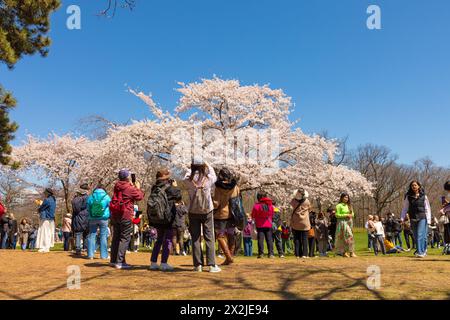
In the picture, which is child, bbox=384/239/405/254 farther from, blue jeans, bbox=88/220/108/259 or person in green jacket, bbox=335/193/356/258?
blue jeans, bbox=88/220/108/259

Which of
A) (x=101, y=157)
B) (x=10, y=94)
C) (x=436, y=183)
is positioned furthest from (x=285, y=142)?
(x=436, y=183)

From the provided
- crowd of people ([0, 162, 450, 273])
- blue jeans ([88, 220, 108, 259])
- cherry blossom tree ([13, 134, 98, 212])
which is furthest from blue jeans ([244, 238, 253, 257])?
cherry blossom tree ([13, 134, 98, 212])

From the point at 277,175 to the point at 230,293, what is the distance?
17.3m

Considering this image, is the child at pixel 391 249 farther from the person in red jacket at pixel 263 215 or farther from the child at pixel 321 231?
the person in red jacket at pixel 263 215

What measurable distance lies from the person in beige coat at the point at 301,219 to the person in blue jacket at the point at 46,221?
6.90m

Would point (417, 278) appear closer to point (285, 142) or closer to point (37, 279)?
point (37, 279)

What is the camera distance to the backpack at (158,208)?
6746 mm

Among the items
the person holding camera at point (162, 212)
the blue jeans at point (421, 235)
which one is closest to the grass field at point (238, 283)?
the person holding camera at point (162, 212)

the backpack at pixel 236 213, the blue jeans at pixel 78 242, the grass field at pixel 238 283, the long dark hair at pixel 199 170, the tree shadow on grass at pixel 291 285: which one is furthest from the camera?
the blue jeans at pixel 78 242

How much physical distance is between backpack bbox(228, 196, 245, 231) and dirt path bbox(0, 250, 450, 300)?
1.09m

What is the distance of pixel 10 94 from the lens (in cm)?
1252

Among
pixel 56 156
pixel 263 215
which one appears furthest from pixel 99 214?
pixel 56 156

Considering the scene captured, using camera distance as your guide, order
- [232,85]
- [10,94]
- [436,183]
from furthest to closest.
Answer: [436,183] < [232,85] < [10,94]
